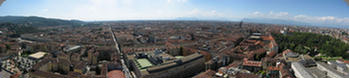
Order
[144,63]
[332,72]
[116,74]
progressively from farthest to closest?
[144,63]
[332,72]
[116,74]

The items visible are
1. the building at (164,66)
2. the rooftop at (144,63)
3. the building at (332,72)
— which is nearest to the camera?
the building at (332,72)

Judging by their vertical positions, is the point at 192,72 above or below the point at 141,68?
below

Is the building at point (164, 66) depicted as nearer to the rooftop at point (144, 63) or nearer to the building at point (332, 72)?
the rooftop at point (144, 63)

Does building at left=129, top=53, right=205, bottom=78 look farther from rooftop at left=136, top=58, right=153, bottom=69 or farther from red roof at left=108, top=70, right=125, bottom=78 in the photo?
red roof at left=108, top=70, right=125, bottom=78

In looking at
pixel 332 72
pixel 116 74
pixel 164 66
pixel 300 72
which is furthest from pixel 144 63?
pixel 332 72

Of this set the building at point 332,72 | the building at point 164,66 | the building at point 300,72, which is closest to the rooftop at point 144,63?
the building at point 164,66

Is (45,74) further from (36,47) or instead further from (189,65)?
(36,47)

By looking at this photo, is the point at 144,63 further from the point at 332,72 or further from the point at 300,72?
the point at 332,72

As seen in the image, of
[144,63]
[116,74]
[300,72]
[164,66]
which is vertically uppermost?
[164,66]

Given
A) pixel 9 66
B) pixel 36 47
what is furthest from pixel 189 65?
pixel 36 47

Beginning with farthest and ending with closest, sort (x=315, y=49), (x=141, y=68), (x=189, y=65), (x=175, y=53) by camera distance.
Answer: (x=315, y=49) < (x=175, y=53) < (x=189, y=65) < (x=141, y=68)

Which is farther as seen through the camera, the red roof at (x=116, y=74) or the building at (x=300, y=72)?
the red roof at (x=116, y=74)
